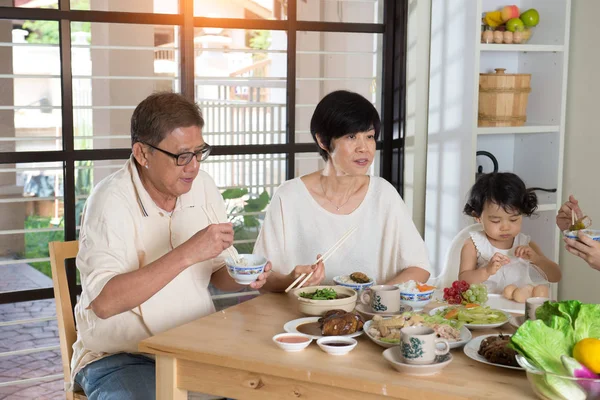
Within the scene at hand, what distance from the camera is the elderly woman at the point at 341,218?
8.24 ft

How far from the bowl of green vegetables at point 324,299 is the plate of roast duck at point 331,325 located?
53mm

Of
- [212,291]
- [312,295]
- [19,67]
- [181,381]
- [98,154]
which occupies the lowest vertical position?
[212,291]

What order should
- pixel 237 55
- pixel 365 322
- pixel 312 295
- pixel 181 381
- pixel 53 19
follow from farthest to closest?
pixel 237 55 < pixel 53 19 < pixel 312 295 < pixel 365 322 < pixel 181 381

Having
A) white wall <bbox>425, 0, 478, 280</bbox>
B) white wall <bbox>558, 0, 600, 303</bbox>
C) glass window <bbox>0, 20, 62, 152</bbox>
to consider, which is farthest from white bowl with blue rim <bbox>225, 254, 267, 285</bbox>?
white wall <bbox>558, 0, 600, 303</bbox>

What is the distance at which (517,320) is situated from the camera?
75.3 inches

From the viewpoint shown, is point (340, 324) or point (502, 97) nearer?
point (340, 324)

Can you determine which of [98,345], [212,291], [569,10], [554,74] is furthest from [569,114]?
[98,345]

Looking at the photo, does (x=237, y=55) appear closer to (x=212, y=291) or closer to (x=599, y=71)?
(x=212, y=291)

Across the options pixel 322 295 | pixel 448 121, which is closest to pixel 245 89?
pixel 448 121

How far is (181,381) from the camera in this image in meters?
1.81

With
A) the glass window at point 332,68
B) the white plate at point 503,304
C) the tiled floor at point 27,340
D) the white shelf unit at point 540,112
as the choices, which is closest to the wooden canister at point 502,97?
the white shelf unit at point 540,112

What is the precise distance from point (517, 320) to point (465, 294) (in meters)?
0.23

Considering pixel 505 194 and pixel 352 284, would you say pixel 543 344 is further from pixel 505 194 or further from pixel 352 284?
pixel 505 194

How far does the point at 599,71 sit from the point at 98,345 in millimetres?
2397
